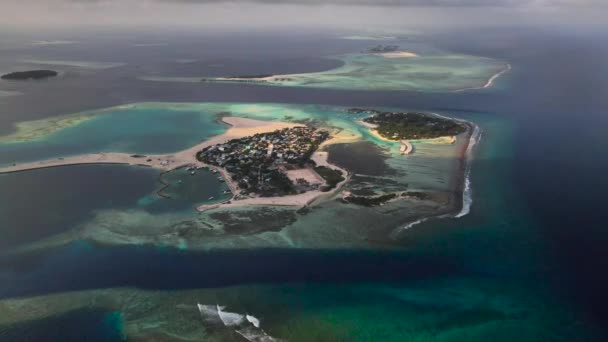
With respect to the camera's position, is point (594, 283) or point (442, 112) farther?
point (442, 112)

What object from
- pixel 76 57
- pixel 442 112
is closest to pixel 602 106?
pixel 442 112

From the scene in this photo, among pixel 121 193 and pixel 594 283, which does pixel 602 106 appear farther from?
pixel 121 193

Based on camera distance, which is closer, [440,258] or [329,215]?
[440,258]

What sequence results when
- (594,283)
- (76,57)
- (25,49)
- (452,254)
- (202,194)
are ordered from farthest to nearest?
(25,49) < (76,57) < (202,194) < (452,254) < (594,283)

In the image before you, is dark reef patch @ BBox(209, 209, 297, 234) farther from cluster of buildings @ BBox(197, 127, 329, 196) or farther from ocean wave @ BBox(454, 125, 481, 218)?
ocean wave @ BBox(454, 125, 481, 218)

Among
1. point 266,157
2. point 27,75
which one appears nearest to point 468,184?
point 266,157

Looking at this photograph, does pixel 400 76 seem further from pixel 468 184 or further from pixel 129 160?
pixel 129 160

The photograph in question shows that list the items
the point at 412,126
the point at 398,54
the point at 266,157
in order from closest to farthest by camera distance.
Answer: the point at 266,157
the point at 412,126
the point at 398,54
